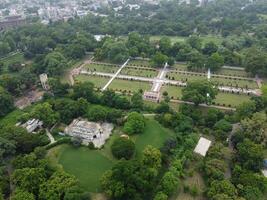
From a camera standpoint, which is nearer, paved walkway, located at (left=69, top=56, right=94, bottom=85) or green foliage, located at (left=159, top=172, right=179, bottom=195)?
green foliage, located at (left=159, top=172, right=179, bottom=195)

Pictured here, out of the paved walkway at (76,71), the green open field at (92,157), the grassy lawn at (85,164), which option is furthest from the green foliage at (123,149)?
the paved walkway at (76,71)

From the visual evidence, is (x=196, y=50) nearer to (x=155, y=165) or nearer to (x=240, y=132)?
(x=240, y=132)

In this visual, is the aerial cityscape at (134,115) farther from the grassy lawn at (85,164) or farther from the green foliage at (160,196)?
the green foliage at (160,196)

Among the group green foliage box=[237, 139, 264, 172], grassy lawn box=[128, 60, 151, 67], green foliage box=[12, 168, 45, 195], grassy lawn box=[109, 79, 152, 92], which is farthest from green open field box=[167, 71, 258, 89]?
green foliage box=[12, 168, 45, 195]

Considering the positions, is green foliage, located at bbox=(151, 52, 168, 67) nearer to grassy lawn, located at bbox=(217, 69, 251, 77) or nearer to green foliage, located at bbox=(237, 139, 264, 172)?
grassy lawn, located at bbox=(217, 69, 251, 77)

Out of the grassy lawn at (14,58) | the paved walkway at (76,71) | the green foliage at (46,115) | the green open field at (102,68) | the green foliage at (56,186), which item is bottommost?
the grassy lawn at (14,58)

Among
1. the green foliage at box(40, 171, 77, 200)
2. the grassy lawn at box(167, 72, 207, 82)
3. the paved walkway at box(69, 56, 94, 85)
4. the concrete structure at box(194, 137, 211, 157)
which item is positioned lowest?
the paved walkway at box(69, 56, 94, 85)

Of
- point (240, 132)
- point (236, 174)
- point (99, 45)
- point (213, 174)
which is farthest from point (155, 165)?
point (99, 45)
